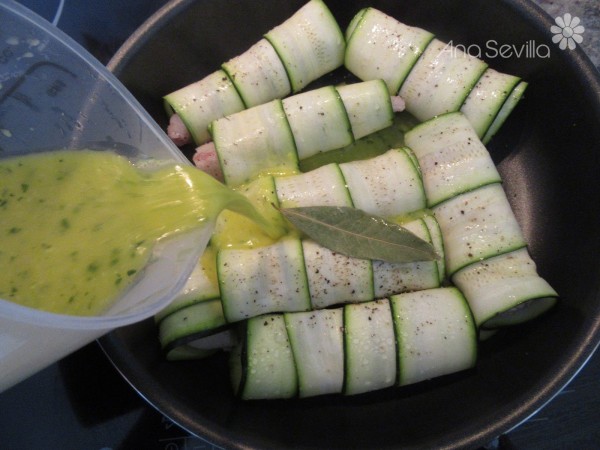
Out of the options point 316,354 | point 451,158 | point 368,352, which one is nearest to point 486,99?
point 451,158

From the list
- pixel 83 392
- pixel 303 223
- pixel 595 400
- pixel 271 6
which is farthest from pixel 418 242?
pixel 83 392

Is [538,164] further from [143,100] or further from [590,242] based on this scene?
[143,100]

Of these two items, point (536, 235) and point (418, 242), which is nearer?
point (418, 242)

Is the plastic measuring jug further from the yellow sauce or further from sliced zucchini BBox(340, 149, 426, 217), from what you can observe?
sliced zucchini BBox(340, 149, 426, 217)

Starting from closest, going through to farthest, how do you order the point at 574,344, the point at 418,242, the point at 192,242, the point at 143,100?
the point at 192,242 < the point at 574,344 < the point at 418,242 < the point at 143,100

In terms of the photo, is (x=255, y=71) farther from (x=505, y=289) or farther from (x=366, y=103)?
(x=505, y=289)

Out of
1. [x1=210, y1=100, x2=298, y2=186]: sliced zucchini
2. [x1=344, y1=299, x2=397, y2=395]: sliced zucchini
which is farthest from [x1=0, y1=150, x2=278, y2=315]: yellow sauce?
[x1=344, y1=299, x2=397, y2=395]: sliced zucchini

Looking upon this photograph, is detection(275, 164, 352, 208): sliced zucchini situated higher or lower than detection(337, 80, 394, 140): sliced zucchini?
lower
